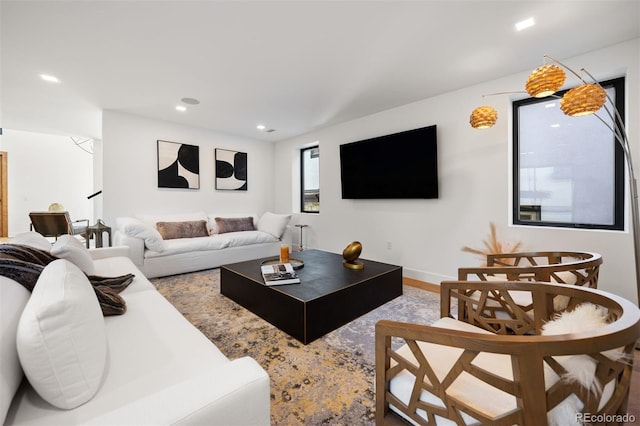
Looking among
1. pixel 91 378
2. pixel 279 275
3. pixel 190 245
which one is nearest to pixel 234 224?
pixel 190 245

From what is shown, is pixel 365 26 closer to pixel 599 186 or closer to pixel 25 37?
pixel 599 186

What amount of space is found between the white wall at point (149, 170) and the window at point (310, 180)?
109 centimetres

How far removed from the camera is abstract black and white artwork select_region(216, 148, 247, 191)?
5.02 meters

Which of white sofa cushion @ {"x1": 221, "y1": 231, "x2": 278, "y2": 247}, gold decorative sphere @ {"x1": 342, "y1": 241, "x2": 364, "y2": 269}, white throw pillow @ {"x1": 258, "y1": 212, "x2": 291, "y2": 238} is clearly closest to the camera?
gold decorative sphere @ {"x1": 342, "y1": 241, "x2": 364, "y2": 269}

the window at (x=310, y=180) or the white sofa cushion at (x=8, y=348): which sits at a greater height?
the window at (x=310, y=180)

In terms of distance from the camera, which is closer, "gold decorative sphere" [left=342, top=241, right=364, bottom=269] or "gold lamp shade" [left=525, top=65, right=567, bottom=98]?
"gold lamp shade" [left=525, top=65, right=567, bottom=98]

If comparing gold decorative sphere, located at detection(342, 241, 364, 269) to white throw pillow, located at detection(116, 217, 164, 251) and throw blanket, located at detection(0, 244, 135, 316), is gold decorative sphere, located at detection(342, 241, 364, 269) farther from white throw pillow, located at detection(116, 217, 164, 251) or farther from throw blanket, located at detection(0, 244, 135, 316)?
white throw pillow, located at detection(116, 217, 164, 251)

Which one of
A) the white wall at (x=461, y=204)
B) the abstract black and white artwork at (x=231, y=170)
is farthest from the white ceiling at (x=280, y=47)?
the abstract black and white artwork at (x=231, y=170)

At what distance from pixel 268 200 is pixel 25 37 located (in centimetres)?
406

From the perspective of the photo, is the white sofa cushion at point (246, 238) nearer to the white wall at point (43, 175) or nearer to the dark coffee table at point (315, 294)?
the dark coffee table at point (315, 294)

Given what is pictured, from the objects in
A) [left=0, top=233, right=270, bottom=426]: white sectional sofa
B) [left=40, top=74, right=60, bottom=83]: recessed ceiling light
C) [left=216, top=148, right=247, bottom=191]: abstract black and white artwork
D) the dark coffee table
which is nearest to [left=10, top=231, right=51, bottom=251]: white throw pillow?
[left=0, top=233, right=270, bottom=426]: white sectional sofa

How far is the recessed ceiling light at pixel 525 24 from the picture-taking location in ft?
6.35

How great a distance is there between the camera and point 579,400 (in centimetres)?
70

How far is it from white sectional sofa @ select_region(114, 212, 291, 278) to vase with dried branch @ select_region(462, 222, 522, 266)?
10.2ft
